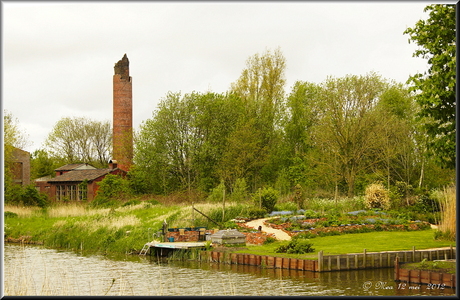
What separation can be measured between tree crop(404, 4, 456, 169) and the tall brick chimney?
148ft

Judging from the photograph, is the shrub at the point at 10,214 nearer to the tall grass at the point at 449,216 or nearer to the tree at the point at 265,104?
the tree at the point at 265,104

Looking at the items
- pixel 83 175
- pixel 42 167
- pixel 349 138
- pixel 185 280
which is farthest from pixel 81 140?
pixel 185 280

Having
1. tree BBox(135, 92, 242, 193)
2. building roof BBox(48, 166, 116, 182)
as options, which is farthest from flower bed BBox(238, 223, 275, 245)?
building roof BBox(48, 166, 116, 182)

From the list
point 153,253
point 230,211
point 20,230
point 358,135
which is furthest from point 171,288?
point 358,135

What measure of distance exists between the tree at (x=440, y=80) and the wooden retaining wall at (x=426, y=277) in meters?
3.57

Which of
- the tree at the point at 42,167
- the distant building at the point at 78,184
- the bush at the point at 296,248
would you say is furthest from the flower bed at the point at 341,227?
the tree at the point at 42,167

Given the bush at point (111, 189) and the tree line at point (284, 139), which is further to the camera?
the bush at point (111, 189)

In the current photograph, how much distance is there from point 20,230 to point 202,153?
1788 centimetres

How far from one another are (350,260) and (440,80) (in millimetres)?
8425

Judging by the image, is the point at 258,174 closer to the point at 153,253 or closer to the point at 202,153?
the point at 202,153

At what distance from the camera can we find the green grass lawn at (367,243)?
A: 2380 cm

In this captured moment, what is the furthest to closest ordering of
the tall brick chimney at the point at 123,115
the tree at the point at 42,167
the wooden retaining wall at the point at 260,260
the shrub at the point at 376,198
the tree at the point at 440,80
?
the tree at the point at 42,167 < the tall brick chimney at the point at 123,115 < the shrub at the point at 376,198 < the wooden retaining wall at the point at 260,260 < the tree at the point at 440,80

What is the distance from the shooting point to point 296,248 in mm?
23703

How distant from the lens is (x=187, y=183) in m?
51.8
